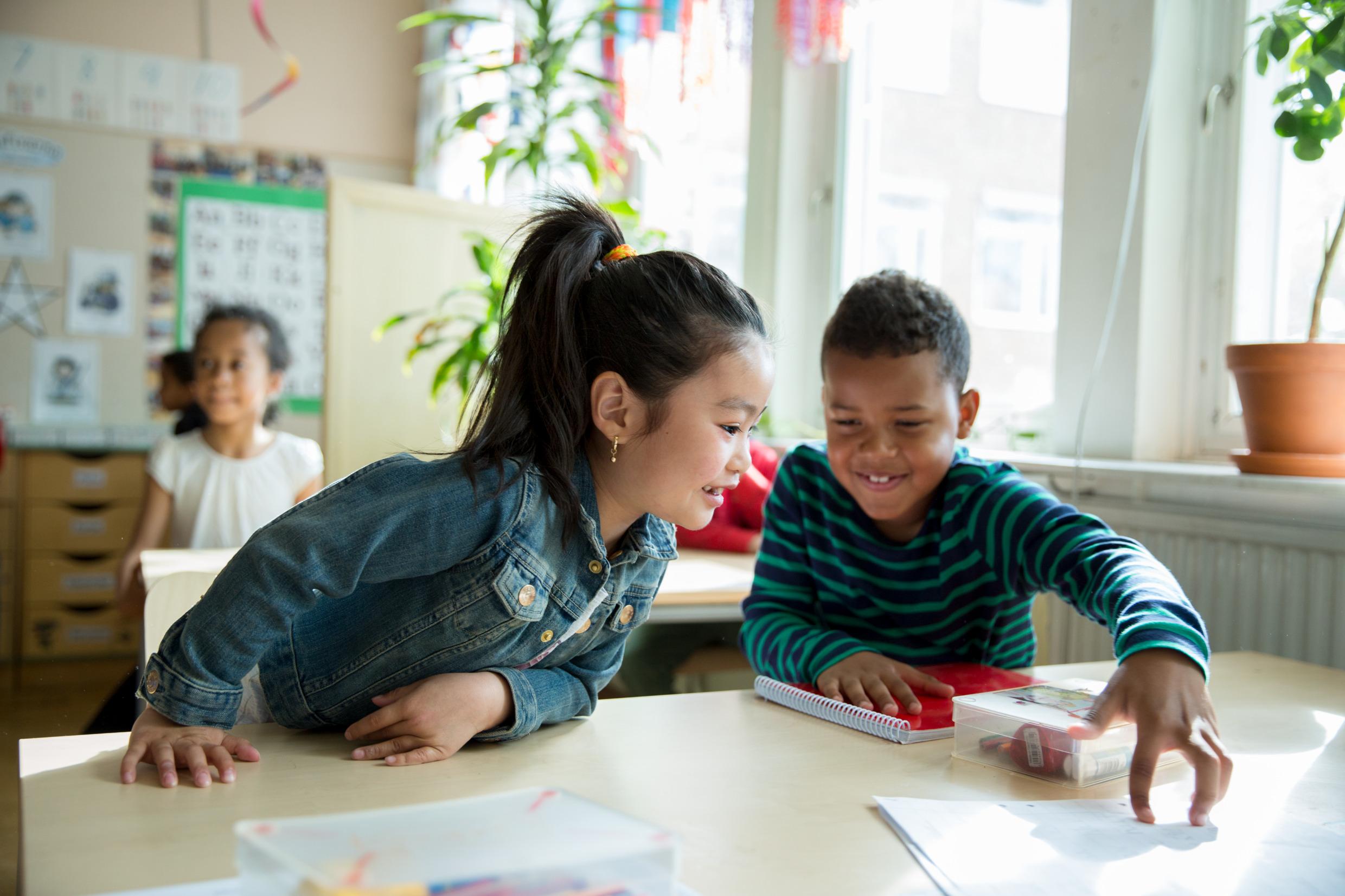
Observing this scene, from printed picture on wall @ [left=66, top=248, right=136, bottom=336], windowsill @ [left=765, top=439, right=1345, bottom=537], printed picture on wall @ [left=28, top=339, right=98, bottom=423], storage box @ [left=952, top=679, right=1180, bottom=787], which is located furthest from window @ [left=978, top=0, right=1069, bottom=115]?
printed picture on wall @ [left=28, top=339, right=98, bottom=423]

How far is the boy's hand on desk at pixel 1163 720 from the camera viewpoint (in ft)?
2.35

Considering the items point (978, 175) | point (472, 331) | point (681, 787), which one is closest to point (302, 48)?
point (472, 331)

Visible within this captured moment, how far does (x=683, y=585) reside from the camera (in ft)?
5.83

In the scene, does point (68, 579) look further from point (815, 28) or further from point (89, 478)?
point (815, 28)

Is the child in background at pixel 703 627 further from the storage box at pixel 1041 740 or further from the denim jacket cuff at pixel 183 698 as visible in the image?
the denim jacket cuff at pixel 183 698

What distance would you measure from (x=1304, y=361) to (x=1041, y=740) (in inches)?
37.9

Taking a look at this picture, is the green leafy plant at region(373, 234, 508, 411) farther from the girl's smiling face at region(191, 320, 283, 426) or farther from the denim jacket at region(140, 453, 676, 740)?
the denim jacket at region(140, 453, 676, 740)

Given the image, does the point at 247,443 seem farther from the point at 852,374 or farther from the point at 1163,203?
the point at 1163,203

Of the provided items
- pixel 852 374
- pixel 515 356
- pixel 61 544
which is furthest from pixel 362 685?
pixel 61 544

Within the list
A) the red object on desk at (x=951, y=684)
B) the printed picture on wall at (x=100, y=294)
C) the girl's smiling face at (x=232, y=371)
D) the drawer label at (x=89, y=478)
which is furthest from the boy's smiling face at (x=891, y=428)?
the printed picture on wall at (x=100, y=294)

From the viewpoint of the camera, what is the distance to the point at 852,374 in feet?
4.09

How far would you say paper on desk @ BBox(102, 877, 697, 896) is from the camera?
0.53 meters

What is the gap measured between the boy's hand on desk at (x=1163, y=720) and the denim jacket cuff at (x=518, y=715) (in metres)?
0.43

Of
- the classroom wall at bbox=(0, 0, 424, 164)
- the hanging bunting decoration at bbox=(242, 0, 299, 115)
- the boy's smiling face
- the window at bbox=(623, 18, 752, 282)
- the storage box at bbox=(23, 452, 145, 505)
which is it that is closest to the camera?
the boy's smiling face
